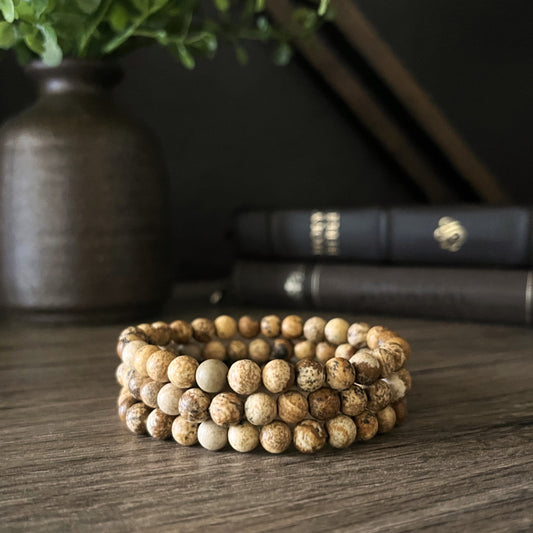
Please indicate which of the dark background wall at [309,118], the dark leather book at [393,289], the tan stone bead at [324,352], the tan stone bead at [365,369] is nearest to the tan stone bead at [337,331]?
the tan stone bead at [324,352]

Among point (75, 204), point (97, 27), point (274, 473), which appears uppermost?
point (97, 27)

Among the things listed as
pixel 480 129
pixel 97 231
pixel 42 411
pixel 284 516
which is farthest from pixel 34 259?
pixel 480 129

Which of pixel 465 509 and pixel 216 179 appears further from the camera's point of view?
pixel 216 179

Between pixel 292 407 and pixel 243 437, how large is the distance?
0.03m

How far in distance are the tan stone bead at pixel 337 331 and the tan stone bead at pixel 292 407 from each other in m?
0.14

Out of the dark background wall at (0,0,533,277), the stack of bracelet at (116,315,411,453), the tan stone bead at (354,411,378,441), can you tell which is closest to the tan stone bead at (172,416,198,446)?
the stack of bracelet at (116,315,411,453)

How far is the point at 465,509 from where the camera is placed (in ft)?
1.04

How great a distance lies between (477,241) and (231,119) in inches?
23.8

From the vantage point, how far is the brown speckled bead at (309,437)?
388 mm

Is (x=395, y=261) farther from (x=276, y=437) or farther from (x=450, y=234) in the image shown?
(x=276, y=437)

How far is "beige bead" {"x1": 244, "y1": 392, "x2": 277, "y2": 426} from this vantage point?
1.28 ft

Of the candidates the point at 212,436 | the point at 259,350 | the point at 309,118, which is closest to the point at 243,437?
the point at 212,436

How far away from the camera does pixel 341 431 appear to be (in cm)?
40

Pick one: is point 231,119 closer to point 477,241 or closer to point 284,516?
point 477,241
